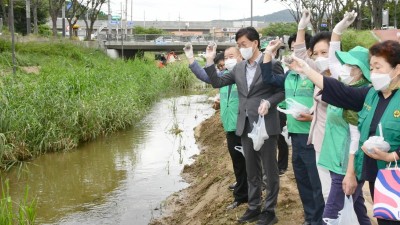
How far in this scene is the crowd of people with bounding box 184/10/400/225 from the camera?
2.90m

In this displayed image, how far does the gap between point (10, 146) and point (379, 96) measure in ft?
23.8

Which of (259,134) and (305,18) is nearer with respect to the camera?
(305,18)

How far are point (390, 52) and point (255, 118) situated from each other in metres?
1.90

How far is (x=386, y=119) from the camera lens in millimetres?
2797

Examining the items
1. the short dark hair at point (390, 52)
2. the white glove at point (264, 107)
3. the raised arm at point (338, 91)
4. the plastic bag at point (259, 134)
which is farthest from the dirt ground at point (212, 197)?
the short dark hair at point (390, 52)

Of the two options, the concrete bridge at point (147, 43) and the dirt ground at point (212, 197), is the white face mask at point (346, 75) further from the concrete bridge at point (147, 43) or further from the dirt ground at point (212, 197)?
the concrete bridge at point (147, 43)

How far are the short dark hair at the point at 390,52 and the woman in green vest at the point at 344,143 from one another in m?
0.33

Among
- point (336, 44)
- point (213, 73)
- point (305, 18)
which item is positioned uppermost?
point (305, 18)

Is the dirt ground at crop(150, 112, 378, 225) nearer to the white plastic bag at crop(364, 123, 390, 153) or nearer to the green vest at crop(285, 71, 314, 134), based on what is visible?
the green vest at crop(285, 71, 314, 134)

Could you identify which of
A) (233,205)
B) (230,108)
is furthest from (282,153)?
(230,108)

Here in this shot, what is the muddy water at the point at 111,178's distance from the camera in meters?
6.86

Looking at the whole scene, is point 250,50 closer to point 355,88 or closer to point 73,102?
point 355,88

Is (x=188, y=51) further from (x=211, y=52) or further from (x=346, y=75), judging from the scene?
(x=346, y=75)

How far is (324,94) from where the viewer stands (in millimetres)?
3104
